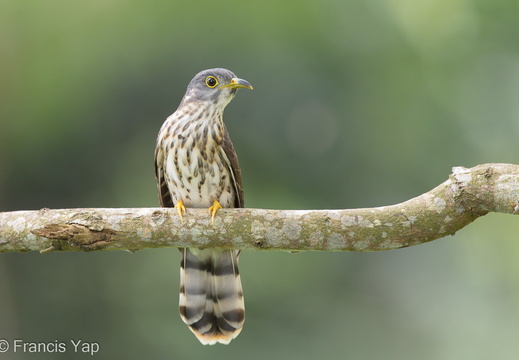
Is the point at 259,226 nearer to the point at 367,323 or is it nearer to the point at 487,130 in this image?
the point at 367,323

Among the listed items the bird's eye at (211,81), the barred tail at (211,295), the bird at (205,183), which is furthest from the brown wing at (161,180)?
the bird's eye at (211,81)

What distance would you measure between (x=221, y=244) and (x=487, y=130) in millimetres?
7277

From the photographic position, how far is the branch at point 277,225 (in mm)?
3949

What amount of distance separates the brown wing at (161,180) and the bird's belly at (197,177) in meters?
0.12

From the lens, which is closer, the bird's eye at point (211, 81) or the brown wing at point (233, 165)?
the brown wing at point (233, 165)

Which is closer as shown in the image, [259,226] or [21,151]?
[259,226]

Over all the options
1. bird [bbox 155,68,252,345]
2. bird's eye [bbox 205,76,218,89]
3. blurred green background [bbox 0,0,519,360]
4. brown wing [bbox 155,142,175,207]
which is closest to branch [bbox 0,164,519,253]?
bird [bbox 155,68,252,345]

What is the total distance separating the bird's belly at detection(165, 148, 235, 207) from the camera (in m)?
4.91

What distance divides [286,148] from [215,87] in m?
5.12

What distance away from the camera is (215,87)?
17.1 ft

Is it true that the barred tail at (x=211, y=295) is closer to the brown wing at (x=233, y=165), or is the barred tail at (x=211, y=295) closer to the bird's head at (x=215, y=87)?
the brown wing at (x=233, y=165)

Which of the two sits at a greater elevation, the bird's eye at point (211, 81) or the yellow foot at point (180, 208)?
the bird's eye at point (211, 81)

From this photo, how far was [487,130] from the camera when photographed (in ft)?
35.1

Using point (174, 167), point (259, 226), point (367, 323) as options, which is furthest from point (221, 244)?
point (367, 323)
